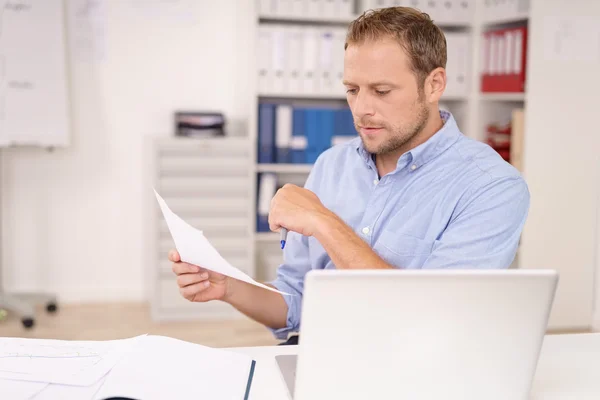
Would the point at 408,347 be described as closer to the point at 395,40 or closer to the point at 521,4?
the point at 395,40

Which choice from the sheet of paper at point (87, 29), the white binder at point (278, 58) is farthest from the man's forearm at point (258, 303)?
the sheet of paper at point (87, 29)

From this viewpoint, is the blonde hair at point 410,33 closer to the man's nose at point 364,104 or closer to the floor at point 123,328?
the man's nose at point 364,104

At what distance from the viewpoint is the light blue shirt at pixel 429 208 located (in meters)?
1.45

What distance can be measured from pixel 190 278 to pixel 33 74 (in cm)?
250

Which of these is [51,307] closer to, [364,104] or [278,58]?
[278,58]

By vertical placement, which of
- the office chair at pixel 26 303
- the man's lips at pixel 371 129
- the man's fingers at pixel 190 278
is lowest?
the office chair at pixel 26 303

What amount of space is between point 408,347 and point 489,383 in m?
0.13

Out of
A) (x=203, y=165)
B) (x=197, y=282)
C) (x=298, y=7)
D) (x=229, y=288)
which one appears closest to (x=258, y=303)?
(x=229, y=288)

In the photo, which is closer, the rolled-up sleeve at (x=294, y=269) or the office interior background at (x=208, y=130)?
the rolled-up sleeve at (x=294, y=269)

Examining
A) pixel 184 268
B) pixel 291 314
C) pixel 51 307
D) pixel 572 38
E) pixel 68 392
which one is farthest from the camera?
pixel 51 307

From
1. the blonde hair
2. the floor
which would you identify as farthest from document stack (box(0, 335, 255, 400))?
the floor

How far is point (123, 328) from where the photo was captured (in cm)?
352

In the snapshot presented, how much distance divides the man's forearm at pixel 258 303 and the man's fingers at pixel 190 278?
0.12m

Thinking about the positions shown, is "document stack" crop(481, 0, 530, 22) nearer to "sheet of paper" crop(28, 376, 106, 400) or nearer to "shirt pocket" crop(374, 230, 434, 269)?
"shirt pocket" crop(374, 230, 434, 269)
